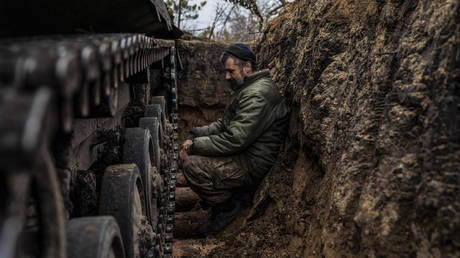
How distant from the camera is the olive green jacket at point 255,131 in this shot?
11.4 ft

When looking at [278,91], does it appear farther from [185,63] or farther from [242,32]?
[242,32]

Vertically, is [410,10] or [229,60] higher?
[410,10]

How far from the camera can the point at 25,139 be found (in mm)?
666

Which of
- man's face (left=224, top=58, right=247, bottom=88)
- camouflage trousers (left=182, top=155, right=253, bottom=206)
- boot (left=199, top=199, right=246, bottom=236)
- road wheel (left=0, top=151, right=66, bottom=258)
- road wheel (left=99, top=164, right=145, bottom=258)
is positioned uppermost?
man's face (left=224, top=58, right=247, bottom=88)

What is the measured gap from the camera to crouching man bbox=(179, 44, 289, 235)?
350 centimetres

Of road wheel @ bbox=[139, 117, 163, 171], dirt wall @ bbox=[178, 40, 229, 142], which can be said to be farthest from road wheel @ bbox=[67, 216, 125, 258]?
dirt wall @ bbox=[178, 40, 229, 142]

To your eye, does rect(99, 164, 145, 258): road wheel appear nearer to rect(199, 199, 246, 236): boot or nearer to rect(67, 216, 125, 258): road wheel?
rect(67, 216, 125, 258): road wheel

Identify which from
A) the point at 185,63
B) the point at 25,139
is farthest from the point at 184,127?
the point at 25,139

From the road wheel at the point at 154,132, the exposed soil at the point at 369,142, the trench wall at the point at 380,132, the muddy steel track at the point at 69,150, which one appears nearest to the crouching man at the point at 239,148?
the exposed soil at the point at 369,142

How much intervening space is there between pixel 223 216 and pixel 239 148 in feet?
2.37

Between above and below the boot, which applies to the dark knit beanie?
above

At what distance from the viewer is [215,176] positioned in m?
3.68

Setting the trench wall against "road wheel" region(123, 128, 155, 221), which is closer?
the trench wall

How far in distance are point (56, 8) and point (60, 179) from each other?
2.28ft
